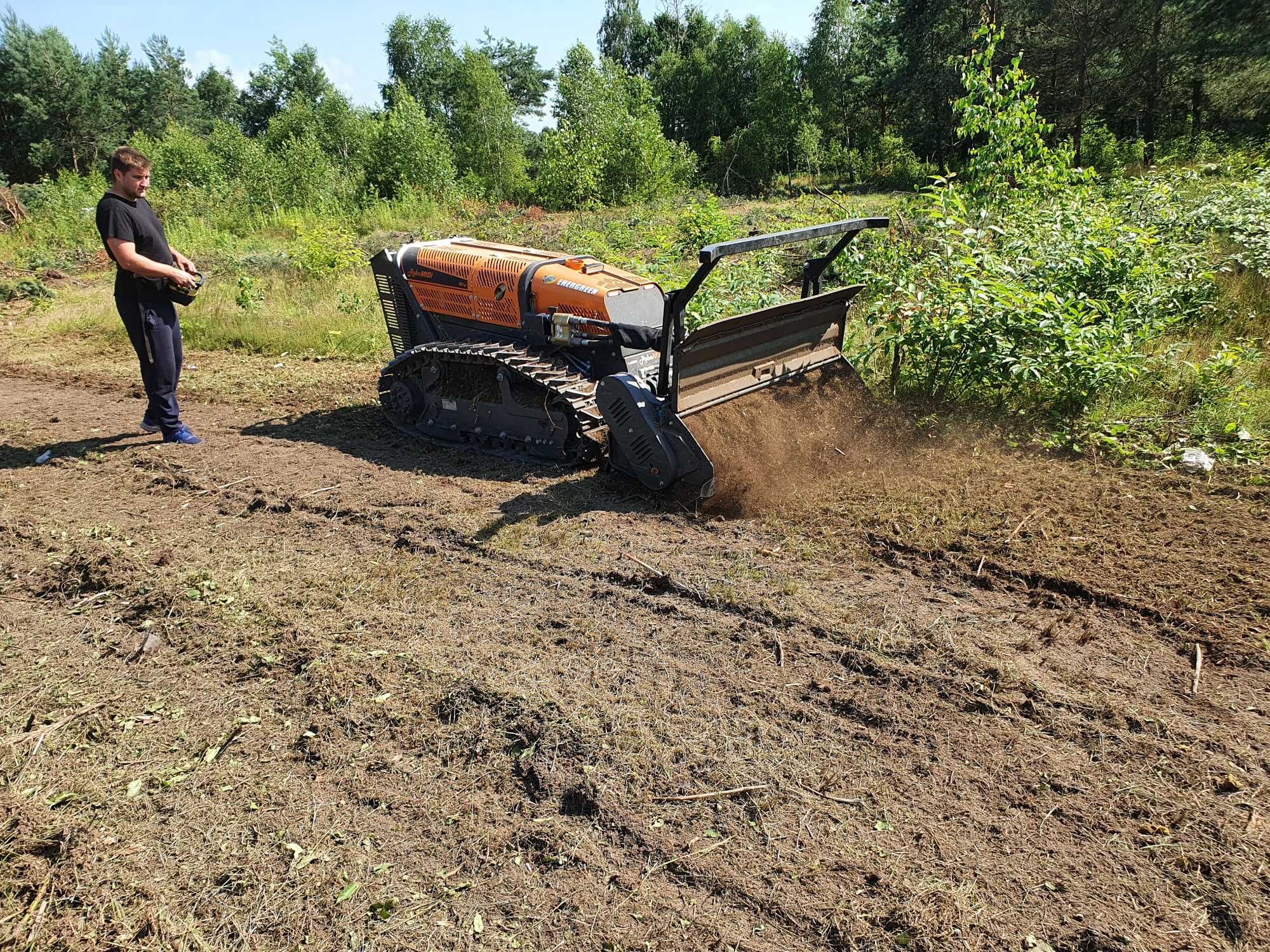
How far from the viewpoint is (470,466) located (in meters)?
6.30

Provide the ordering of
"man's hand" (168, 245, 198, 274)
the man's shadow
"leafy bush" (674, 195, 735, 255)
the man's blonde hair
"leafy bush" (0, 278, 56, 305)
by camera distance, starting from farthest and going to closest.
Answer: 1. "leafy bush" (0, 278, 56, 305)
2. "leafy bush" (674, 195, 735, 255)
3. "man's hand" (168, 245, 198, 274)
4. the man's shadow
5. the man's blonde hair

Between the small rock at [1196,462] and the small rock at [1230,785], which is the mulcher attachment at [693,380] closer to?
the small rock at [1196,462]

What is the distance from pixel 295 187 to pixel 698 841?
25387 mm

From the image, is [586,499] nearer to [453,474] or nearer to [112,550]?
[453,474]

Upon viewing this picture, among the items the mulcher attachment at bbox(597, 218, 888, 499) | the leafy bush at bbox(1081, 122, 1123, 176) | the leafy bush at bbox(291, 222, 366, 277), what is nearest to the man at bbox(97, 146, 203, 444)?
the mulcher attachment at bbox(597, 218, 888, 499)

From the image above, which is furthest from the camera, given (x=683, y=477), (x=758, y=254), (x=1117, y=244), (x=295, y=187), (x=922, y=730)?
(x=295, y=187)

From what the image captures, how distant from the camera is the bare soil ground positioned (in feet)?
8.36

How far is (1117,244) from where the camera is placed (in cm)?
672

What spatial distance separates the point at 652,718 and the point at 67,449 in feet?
19.4

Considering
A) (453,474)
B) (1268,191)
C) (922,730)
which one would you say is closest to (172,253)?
(453,474)

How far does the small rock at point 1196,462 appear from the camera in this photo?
17.3 ft

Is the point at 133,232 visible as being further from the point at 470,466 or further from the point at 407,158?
the point at 407,158

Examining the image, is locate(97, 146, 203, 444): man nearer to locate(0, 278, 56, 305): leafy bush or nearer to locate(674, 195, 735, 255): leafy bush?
locate(674, 195, 735, 255): leafy bush

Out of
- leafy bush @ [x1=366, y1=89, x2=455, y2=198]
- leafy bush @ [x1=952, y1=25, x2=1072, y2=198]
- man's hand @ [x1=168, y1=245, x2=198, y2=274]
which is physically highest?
leafy bush @ [x1=366, y1=89, x2=455, y2=198]
